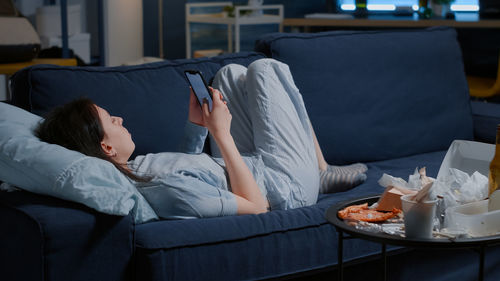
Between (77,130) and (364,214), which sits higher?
(77,130)

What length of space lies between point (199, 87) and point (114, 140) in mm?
270

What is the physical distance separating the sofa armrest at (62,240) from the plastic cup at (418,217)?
574mm

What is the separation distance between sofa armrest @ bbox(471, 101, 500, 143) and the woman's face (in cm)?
154

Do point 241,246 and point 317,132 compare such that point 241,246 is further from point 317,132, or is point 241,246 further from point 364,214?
point 317,132

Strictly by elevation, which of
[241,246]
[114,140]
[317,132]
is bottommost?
[241,246]

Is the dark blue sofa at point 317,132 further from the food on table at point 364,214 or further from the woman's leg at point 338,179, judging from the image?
the food on table at point 364,214

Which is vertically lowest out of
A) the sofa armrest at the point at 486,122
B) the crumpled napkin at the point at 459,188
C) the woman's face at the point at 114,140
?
the sofa armrest at the point at 486,122

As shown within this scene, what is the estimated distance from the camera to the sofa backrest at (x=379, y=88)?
Result: 233cm

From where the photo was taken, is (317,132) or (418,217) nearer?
(418,217)

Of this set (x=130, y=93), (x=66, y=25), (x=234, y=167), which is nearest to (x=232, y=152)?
(x=234, y=167)

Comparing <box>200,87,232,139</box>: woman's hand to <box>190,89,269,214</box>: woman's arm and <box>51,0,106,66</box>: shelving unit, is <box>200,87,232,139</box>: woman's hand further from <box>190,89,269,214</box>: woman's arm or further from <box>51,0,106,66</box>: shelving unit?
<box>51,0,106,66</box>: shelving unit

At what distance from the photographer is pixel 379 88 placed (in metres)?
2.47

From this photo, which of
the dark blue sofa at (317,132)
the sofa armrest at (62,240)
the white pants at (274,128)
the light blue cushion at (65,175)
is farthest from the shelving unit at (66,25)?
the sofa armrest at (62,240)

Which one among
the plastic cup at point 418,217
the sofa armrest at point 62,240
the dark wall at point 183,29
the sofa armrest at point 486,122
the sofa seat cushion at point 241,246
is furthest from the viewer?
the dark wall at point 183,29
